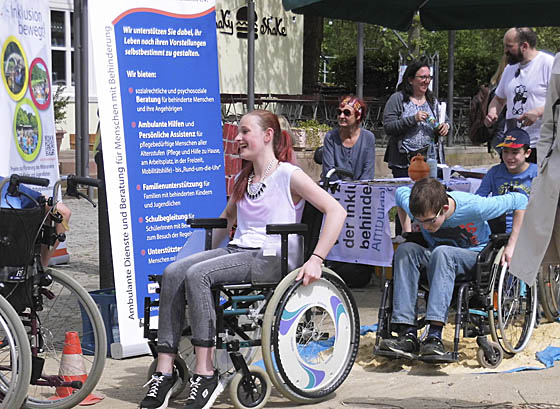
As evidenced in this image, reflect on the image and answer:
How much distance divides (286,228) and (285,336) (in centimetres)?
51

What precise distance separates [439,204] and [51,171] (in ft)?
13.8

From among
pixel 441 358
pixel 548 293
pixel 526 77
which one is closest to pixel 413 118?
pixel 526 77

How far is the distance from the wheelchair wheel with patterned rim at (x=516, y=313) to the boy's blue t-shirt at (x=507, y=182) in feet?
1.54

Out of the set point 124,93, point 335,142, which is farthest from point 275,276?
point 335,142

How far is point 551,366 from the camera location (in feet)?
18.8

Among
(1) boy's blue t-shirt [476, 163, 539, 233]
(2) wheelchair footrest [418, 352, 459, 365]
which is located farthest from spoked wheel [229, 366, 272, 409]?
(1) boy's blue t-shirt [476, 163, 539, 233]

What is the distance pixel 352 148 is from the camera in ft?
26.7

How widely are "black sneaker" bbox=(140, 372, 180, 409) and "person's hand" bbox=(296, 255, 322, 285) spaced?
2.59 ft

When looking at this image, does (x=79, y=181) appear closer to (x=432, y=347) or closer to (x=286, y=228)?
(x=286, y=228)

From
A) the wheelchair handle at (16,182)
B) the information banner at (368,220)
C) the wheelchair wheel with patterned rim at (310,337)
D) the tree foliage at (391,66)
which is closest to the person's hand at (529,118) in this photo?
the information banner at (368,220)

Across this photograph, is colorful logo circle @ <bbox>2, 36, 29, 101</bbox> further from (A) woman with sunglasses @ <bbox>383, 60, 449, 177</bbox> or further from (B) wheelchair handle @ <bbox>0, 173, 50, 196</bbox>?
(B) wheelchair handle @ <bbox>0, 173, 50, 196</bbox>

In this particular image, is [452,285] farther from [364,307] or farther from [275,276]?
[364,307]

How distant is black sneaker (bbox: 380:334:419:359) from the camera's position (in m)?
5.59

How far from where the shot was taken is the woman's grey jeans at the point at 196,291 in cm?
478
